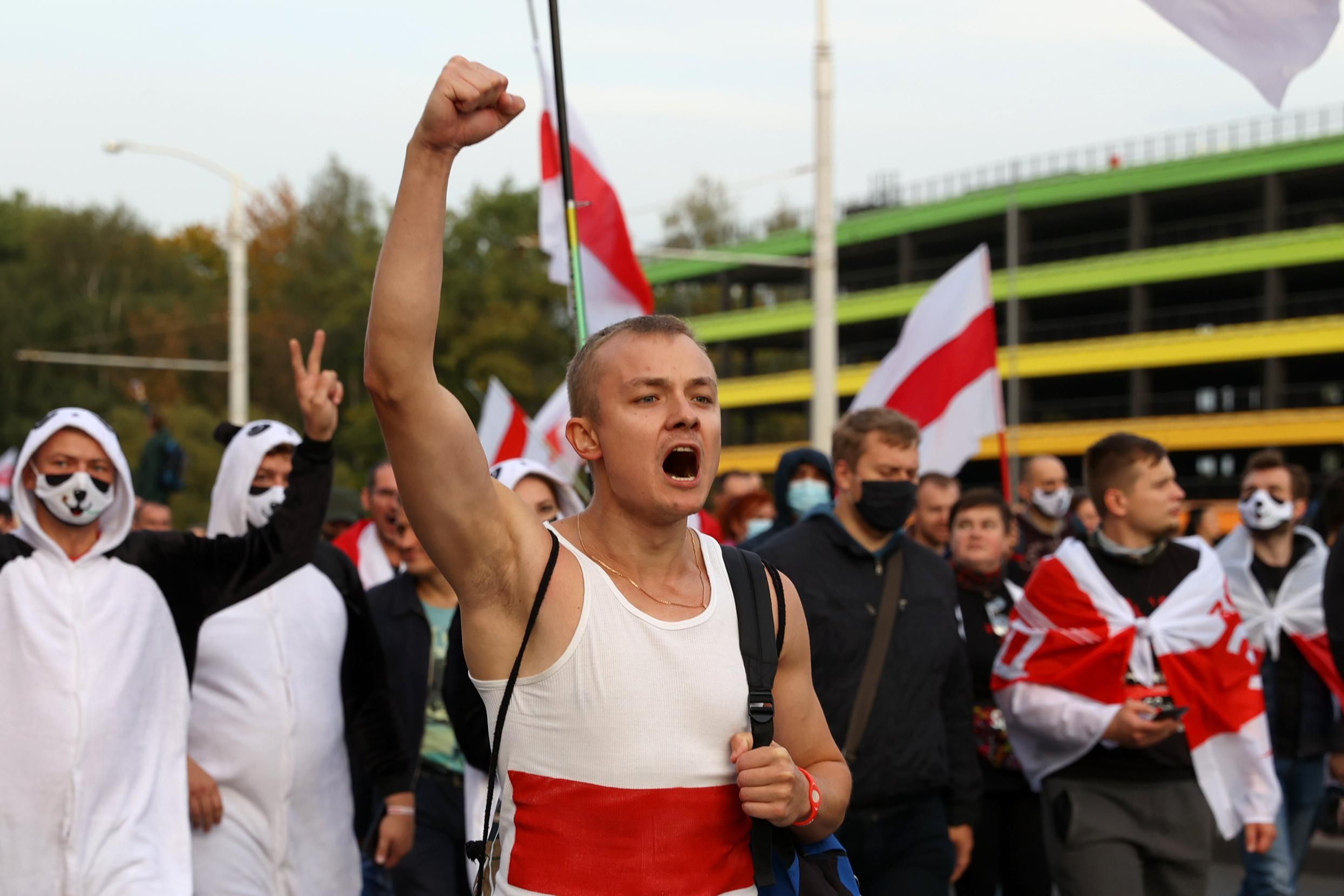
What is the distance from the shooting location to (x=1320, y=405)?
5153cm

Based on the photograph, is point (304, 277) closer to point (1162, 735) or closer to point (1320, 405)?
point (1320, 405)

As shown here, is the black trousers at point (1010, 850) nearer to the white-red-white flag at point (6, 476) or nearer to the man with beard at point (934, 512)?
the man with beard at point (934, 512)

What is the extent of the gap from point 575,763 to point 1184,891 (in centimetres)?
381

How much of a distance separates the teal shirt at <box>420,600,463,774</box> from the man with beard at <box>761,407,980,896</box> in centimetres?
143

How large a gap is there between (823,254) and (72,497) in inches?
510

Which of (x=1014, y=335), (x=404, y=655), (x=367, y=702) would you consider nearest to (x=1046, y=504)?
(x=404, y=655)

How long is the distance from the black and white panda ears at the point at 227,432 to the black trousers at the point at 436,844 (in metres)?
1.48

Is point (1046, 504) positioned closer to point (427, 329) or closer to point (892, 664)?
point (892, 664)

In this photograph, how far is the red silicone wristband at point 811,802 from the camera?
329cm

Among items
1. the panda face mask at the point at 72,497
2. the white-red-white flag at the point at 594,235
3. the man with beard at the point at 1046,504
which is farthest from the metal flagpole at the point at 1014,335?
the panda face mask at the point at 72,497

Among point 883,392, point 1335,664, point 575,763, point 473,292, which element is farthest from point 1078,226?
point 575,763

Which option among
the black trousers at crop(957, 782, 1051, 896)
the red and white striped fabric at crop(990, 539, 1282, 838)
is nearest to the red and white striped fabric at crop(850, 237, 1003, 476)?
the black trousers at crop(957, 782, 1051, 896)

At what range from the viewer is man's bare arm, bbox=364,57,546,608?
2.89 m

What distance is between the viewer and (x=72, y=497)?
206 inches
